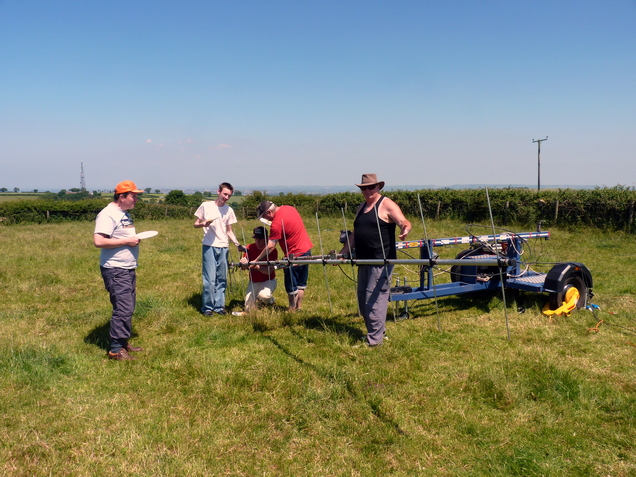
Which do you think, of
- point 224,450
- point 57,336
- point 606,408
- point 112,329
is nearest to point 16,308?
point 57,336

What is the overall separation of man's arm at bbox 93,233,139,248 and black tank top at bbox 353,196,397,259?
2.61m

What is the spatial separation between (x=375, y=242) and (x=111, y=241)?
299cm

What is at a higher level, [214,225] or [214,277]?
[214,225]

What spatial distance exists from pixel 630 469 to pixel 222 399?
343cm

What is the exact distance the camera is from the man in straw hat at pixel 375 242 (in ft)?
17.0

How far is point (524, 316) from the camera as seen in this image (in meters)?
6.76

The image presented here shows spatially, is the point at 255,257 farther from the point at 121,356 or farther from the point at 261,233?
the point at 121,356

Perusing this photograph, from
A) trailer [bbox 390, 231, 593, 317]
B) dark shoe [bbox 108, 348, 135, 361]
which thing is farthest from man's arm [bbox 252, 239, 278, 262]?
dark shoe [bbox 108, 348, 135, 361]

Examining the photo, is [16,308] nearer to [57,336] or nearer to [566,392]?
[57,336]

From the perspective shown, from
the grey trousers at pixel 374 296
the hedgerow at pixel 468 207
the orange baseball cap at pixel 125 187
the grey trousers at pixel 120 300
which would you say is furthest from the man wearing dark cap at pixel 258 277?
the hedgerow at pixel 468 207

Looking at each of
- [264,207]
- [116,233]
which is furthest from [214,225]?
[116,233]

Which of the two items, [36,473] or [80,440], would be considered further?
[80,440]

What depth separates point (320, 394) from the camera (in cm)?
433

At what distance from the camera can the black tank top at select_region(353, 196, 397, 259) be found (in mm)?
5238
